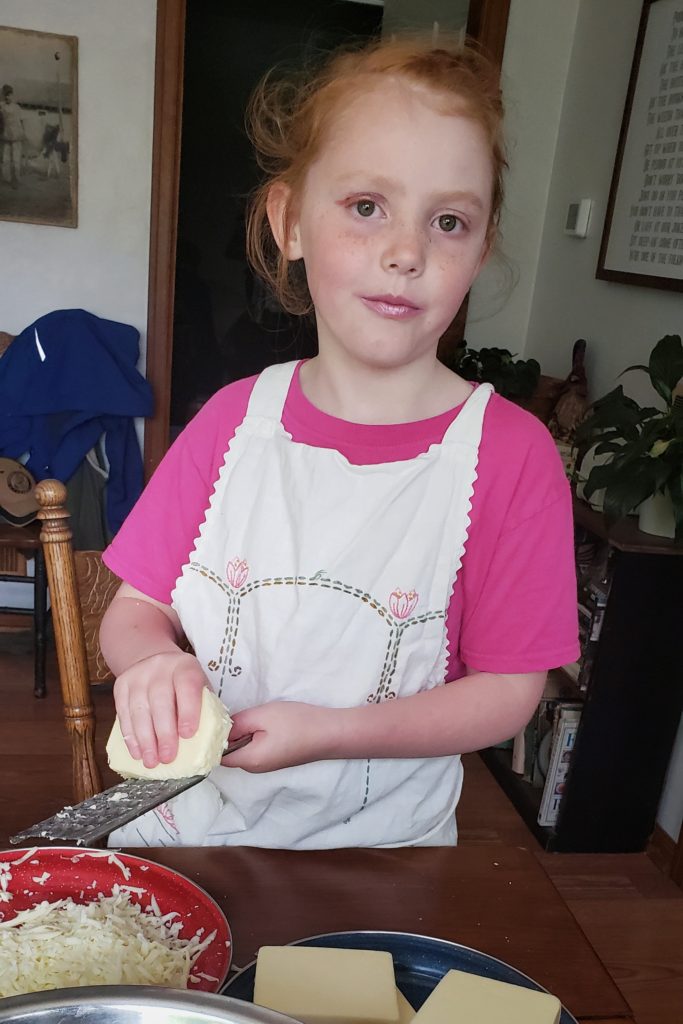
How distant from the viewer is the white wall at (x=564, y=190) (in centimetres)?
251

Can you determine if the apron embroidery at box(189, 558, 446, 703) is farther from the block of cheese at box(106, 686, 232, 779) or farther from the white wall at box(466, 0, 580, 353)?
the white wall at box(466, 0, 580, 353)

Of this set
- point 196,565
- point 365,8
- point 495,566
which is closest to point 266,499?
point 196,565

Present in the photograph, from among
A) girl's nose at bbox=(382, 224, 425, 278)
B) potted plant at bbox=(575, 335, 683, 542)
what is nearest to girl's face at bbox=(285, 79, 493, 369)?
girl's nose at bbox=(382, 224, 425, 278)

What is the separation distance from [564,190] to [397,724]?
→ 2.44 meters

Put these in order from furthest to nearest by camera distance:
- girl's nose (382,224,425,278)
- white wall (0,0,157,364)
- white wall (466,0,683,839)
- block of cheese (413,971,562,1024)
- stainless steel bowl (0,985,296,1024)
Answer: white wall (0,0,157,364) → white wall (466,0,683,839) → girl's nose (382,224,425,278) → block of cheese (413,971,562,1024) → stainless steel bowl (0,985,296,1024)

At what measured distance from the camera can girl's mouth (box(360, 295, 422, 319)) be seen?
839 mm

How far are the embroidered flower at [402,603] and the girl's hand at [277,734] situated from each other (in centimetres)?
18

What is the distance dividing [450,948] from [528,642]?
32cm

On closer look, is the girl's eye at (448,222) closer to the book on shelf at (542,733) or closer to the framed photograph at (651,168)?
the framed photograph at (651,168)

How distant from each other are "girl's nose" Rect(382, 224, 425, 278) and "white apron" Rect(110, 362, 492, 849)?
0.20 meters

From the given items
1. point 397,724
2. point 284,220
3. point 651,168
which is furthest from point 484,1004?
point 651,168

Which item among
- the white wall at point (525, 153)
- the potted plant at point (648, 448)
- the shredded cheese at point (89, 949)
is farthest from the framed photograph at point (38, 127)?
the shredded cheese at point (89, 949)

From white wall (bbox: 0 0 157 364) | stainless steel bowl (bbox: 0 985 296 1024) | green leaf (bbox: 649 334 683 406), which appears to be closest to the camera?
stainless steel bowl (bbox: 0 985 296 1024)

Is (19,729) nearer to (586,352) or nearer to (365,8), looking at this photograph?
(586,352)
